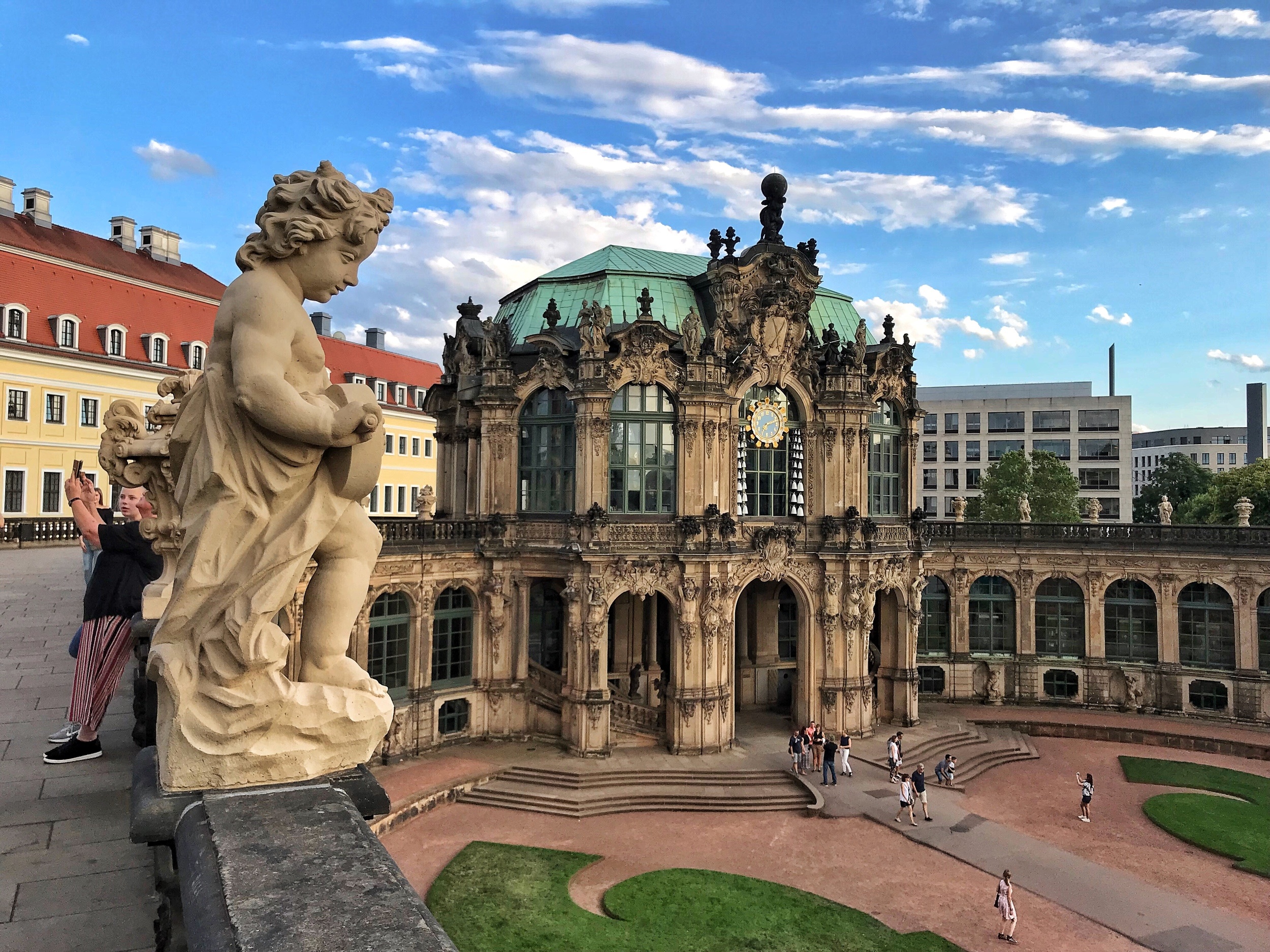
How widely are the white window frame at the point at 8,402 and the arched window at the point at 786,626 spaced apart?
4126cm

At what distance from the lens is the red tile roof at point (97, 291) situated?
4694 cm

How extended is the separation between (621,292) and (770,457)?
9.73m

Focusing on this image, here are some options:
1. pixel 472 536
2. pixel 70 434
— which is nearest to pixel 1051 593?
pixel 472 536

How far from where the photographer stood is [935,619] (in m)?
44.0

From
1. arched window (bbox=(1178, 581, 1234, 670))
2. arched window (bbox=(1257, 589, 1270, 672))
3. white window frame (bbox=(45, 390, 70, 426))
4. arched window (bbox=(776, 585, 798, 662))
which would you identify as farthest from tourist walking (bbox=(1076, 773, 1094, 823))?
white window frame (bbox=(45, 390, 70, 426))

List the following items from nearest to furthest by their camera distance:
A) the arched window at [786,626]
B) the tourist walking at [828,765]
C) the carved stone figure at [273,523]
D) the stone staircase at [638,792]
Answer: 1. the carved stone figure at [273,523]
2. the stone staircase at [638,792]
3. the tourist walking at [828,765]
4. the arched window at [786,626]

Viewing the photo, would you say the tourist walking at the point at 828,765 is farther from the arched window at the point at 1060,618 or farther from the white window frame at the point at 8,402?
the white window frame at the point at 8,402

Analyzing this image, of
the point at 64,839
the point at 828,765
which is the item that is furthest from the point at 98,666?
the point at 828,765

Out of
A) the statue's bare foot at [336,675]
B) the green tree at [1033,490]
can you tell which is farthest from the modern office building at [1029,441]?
the statue's bare foot at [336,675]

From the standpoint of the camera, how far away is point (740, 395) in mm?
33719

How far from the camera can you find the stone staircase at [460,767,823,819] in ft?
90.6

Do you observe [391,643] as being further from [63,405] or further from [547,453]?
[63,405]

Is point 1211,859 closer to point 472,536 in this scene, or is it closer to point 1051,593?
point 1051,593

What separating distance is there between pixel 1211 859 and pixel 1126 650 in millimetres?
18821
